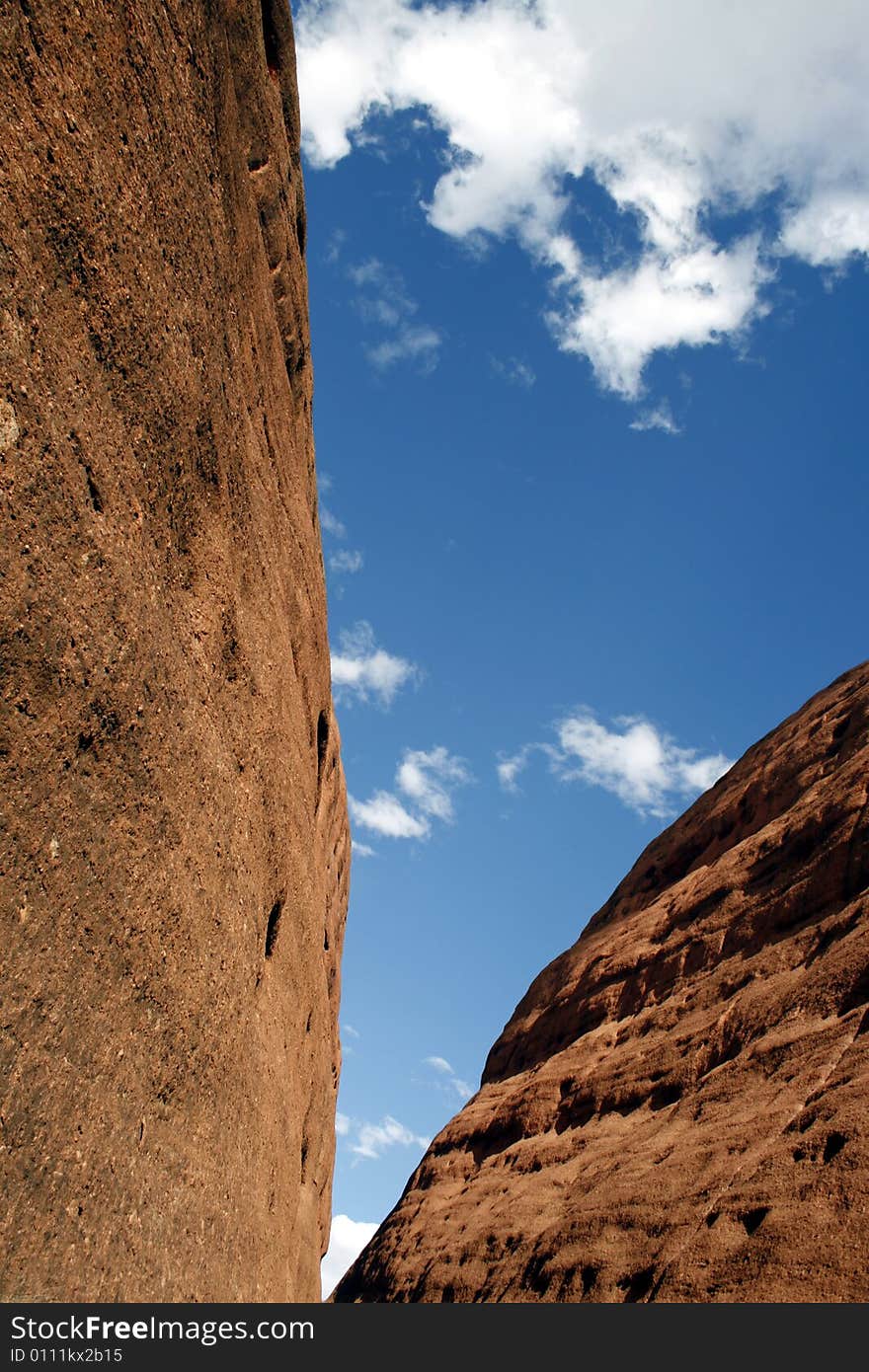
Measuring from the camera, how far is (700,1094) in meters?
16.7

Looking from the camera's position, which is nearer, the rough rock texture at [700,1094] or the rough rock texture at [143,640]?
the rough rock texture at [143,640]

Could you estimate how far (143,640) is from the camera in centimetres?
729

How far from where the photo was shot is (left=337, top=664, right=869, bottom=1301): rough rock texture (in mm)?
12234

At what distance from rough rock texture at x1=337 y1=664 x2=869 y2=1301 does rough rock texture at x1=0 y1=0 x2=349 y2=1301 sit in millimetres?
6046

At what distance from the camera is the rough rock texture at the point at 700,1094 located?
40.1 ft

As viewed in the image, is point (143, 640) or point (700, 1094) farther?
point (700, 1094)

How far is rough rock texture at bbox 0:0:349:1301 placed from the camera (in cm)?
570

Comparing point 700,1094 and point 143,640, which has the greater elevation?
point 143,640

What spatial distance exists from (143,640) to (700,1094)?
13.9 metres

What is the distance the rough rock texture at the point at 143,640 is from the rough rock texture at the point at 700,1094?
6046mm

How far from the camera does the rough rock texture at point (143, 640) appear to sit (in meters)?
5.70

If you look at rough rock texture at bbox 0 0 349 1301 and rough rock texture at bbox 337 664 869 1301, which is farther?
rough rock texture at bbox 337 664 869 1301
